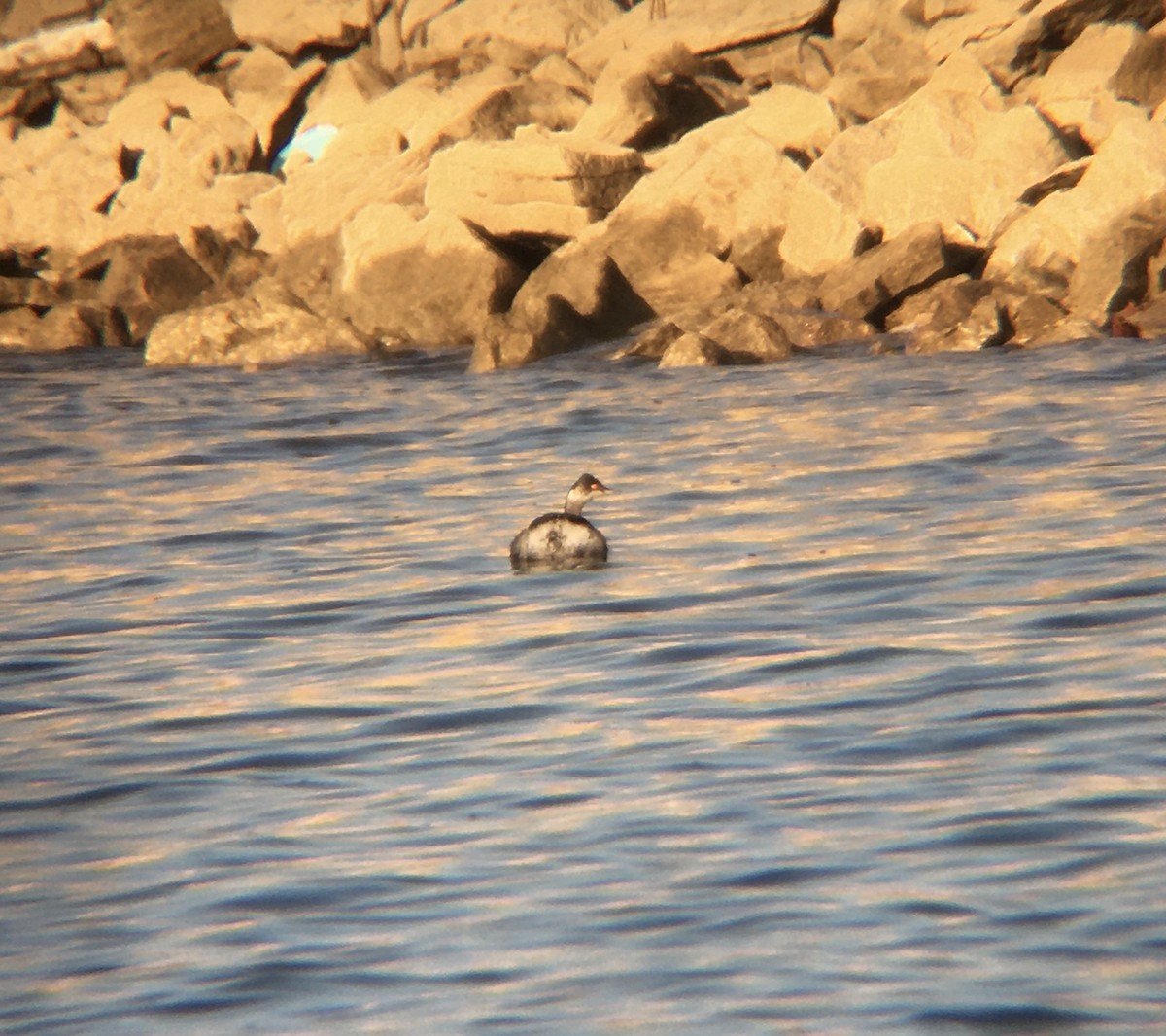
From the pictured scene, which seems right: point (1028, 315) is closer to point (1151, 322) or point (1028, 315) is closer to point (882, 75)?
point (1151, 322)

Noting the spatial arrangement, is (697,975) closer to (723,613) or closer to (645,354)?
(723,613)

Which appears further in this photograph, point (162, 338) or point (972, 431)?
point (162, 338)

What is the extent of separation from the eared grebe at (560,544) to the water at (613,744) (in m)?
0.18

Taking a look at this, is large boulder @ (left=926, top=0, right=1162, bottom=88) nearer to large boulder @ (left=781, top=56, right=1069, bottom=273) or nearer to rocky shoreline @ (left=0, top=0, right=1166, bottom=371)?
rocky shoreline @ (left=0, top=0, right=1166, bottom=371)

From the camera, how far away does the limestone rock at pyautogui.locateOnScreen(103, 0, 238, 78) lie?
31.0 meters

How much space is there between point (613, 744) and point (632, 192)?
14699mm

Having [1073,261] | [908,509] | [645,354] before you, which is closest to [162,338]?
[645,354]

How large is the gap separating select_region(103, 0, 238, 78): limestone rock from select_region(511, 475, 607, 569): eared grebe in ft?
71.8

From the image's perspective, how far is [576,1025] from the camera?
191 inches

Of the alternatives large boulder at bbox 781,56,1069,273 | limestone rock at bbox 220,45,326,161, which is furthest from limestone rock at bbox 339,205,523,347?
limestone rock at bbox 220,45,326,161

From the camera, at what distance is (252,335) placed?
73.3 feet

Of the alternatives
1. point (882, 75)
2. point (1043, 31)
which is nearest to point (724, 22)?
point (882, 75)

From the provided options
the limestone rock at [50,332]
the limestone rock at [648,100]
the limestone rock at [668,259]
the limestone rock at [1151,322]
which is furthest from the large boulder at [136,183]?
the limestone rock at [1151,322]

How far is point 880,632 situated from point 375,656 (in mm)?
2120
